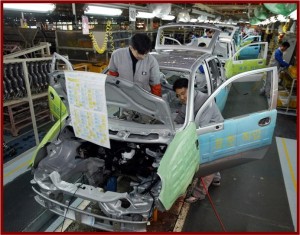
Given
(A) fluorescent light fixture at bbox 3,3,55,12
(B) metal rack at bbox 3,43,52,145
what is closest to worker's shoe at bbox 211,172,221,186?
(B) metal rack at bbox 3,43,52,145

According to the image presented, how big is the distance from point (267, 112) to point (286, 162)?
184 centimetres

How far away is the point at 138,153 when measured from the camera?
272 centimetres

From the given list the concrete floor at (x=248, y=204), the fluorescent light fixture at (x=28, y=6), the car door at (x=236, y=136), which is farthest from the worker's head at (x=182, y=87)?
the fluorescent light fixture at (x=28, y=6)

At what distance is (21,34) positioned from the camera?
272 inches

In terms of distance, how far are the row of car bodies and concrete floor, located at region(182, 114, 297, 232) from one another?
0.61m

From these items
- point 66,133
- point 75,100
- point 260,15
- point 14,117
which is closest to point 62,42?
point 14,117

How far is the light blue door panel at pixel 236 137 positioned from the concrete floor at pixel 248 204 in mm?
774

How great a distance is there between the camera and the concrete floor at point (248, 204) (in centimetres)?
284

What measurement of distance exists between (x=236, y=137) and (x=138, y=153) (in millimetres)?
1140

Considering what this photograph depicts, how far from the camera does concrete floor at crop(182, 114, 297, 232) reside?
Result: 2.84m

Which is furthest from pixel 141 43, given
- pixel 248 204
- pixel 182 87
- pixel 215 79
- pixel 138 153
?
pixel 248 204

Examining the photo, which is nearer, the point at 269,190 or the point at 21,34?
the point at 269,190

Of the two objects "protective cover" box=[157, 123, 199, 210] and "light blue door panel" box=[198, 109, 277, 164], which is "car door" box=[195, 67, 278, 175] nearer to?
"light blue door panel" box=[198, 109, 277, 164]

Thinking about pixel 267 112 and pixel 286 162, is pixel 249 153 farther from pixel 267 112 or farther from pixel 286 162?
pixel 286 162
